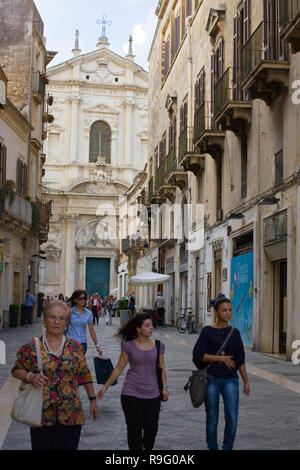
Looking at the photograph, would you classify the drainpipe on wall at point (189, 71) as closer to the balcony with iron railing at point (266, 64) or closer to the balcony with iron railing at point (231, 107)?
the balcony with iron railing at point (231, 107)

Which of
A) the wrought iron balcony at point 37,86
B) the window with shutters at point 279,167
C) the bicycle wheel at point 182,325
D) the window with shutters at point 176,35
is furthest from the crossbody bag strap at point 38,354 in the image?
the window with shutters at point 176,35

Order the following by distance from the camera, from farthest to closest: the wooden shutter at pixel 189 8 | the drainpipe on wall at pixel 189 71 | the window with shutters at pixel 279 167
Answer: the wooden shutter at pixel 189 8 < the drainpipe on wall at pixel 189 71 < the window with shutters at pixel 279 167

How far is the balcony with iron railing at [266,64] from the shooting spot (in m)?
15.7

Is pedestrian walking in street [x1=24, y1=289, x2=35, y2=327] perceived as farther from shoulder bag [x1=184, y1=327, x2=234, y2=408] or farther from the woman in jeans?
shoulder bag [x1=184, y1=327, x2=234, y2=408]

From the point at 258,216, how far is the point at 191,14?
14538 mm

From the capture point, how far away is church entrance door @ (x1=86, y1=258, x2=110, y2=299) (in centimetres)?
5928

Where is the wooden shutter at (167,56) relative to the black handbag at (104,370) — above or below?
above

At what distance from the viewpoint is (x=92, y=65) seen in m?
61.2

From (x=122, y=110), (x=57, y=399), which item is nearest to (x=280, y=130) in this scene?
(x=57, y=399)

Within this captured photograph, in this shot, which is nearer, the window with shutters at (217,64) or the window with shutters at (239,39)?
the window with shutters at (239,39)

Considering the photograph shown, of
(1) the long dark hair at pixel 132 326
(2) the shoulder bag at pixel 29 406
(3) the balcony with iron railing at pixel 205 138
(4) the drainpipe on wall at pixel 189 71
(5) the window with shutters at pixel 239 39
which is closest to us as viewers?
(2) the shoulder bag at pixel 29 406

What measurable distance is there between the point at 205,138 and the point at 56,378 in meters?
18.4

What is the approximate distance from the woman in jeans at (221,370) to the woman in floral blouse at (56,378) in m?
1.78

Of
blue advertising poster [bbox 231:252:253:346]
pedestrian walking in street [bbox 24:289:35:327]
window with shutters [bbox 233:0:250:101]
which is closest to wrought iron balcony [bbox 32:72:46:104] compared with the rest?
pedestrian walking in street [bbox 24:289:35:327]
